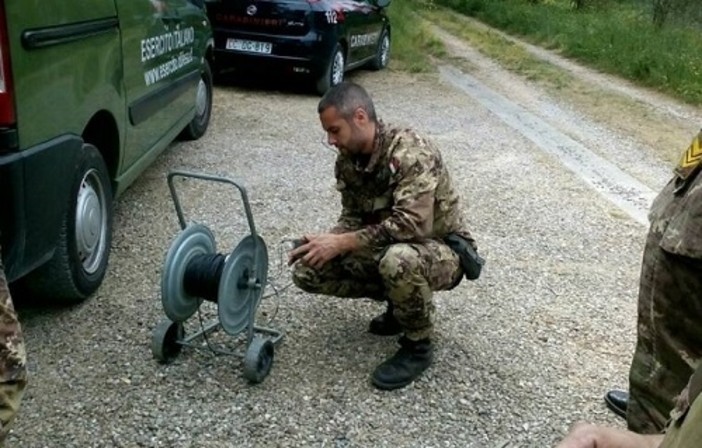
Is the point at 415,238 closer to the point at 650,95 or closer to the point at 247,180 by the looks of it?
the point at 247,180

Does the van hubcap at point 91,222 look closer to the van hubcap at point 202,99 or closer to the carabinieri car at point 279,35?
the van hubcap at point 202,99

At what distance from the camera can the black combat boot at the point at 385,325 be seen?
3914mm

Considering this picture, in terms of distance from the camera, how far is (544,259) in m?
5.10

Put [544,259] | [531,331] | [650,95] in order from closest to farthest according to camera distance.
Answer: [531,331] → [544,259] → [650,95]

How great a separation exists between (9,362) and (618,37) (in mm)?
15527

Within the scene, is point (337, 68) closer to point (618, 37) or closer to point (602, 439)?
point (618, 37)

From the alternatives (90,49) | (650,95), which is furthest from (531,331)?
(650,95)

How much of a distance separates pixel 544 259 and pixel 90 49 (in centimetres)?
279

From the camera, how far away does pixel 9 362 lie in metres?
1.57

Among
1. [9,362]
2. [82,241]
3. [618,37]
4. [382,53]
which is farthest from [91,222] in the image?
[618,37]

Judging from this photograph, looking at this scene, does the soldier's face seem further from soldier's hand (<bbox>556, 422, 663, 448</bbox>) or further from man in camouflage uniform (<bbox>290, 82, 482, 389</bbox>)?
soldier's hand (<bbox>556, 422, 663, 448</bbox>)

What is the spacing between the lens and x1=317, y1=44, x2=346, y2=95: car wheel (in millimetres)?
10016

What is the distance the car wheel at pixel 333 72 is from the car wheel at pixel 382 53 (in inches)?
76.8

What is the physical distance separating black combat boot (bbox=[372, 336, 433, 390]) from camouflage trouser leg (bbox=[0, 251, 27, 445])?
80.7 inches
